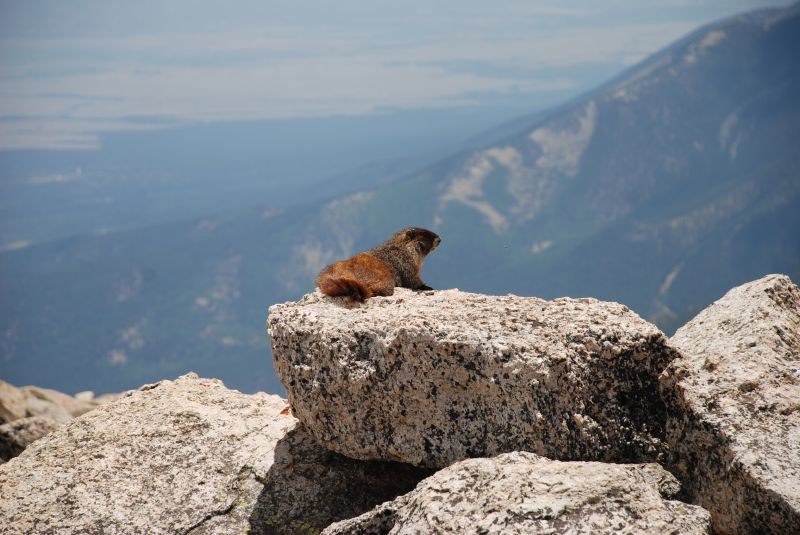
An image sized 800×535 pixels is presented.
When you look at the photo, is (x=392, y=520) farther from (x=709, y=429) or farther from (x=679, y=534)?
(x=709, y=429)

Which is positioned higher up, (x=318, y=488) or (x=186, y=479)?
(x=186, y=479)

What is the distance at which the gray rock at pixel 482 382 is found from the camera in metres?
7.98

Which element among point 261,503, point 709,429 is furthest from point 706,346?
point 261,503

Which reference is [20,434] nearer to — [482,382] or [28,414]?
[28,414]

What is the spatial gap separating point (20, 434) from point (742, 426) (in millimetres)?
13581

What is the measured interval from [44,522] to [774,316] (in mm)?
8355

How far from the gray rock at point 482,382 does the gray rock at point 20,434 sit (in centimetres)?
926

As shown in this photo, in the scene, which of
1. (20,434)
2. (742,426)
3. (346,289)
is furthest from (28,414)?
(742,426)

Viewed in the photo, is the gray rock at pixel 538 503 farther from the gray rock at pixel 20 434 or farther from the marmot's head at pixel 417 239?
the gray rock at pixel 20 434

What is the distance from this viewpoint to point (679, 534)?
20.5 feet

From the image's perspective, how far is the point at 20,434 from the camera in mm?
16203

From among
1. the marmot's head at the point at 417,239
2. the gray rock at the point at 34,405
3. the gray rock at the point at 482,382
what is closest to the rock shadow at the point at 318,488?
the gray rock at the point at 482,382

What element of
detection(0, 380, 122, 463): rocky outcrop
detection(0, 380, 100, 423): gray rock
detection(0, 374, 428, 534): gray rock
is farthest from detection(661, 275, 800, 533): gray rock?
detection(0, 380, 100, 423): gray rock

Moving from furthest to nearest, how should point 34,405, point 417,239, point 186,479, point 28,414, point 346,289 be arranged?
point 34,405, point 28,414, point 417,239, point 346,289, point 186,479
